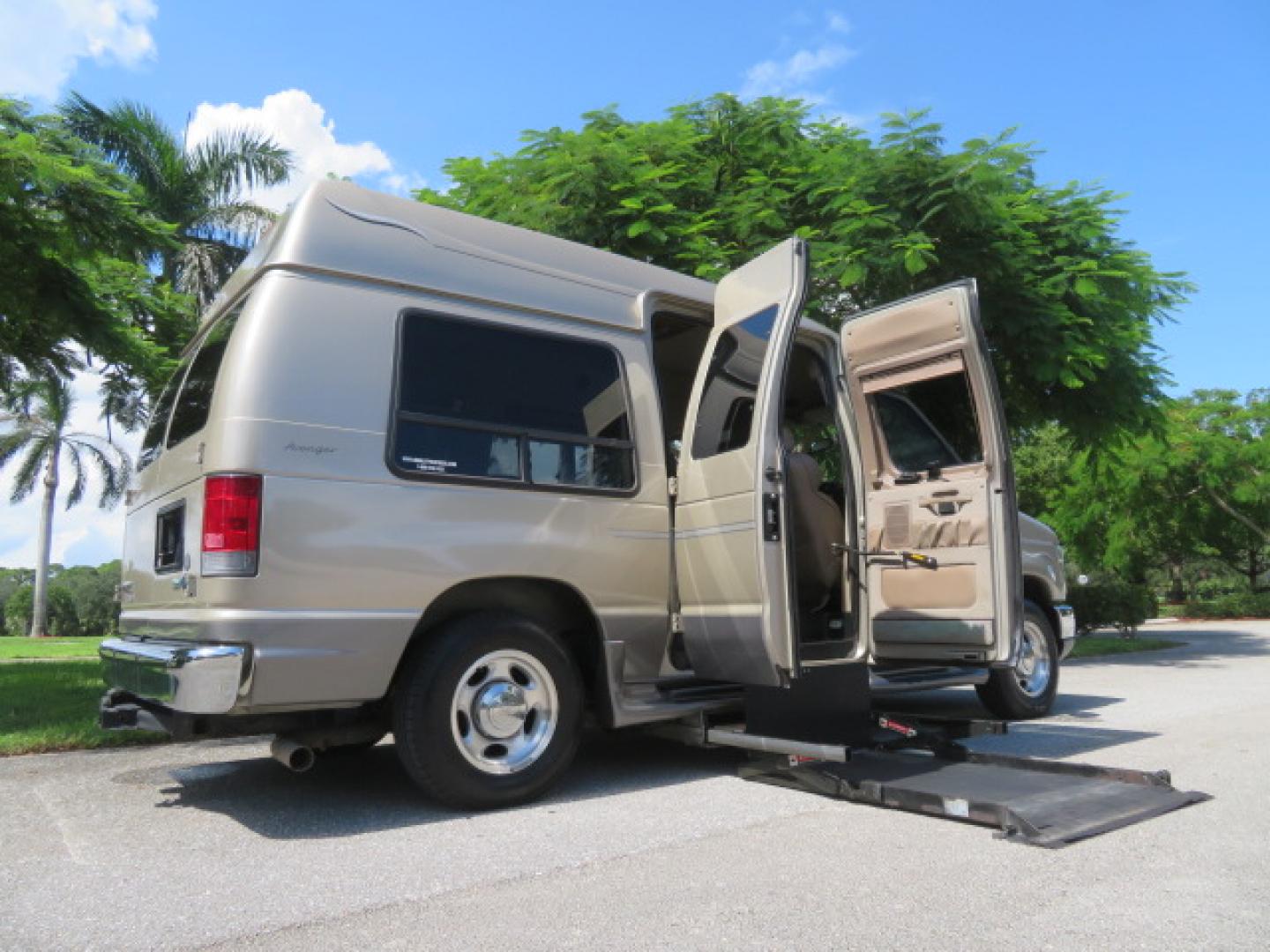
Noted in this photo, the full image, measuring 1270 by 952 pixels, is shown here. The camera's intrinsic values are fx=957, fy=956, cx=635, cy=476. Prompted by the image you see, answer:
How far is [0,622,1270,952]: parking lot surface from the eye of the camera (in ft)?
9.46

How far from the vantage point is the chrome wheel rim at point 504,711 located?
4332 millimetres

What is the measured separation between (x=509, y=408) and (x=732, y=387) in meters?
1.25

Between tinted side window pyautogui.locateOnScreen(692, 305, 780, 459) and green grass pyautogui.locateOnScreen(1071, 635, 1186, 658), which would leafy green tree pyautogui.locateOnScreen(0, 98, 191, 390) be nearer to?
tinted side window pyautogui.locateOnScreen(692, 305, 780, 459)

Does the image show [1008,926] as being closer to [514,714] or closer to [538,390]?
[514,714]

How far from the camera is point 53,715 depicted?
729 cm

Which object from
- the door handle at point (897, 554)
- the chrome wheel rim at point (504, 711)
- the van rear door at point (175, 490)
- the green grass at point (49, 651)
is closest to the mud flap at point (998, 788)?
the door handle at point (897, 554)

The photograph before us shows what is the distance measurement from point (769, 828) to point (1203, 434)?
95.6 feet

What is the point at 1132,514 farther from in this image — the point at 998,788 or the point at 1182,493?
the point at 998,788

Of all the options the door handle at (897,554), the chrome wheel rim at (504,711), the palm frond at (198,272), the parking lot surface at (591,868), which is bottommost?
the parking lot surface at (591,868)

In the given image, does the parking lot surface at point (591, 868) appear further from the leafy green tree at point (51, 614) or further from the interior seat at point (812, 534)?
the leafy green tree at point (51, 614)

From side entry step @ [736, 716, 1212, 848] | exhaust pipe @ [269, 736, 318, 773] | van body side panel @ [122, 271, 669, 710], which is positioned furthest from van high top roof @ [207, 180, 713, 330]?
side entry step @ [736, 716, 1212, 848]

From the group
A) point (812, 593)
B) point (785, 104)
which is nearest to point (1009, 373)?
point (785, 104)

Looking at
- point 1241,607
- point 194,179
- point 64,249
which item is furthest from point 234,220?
point 1241,607

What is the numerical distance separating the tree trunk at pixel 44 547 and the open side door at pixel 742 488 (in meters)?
37.6
